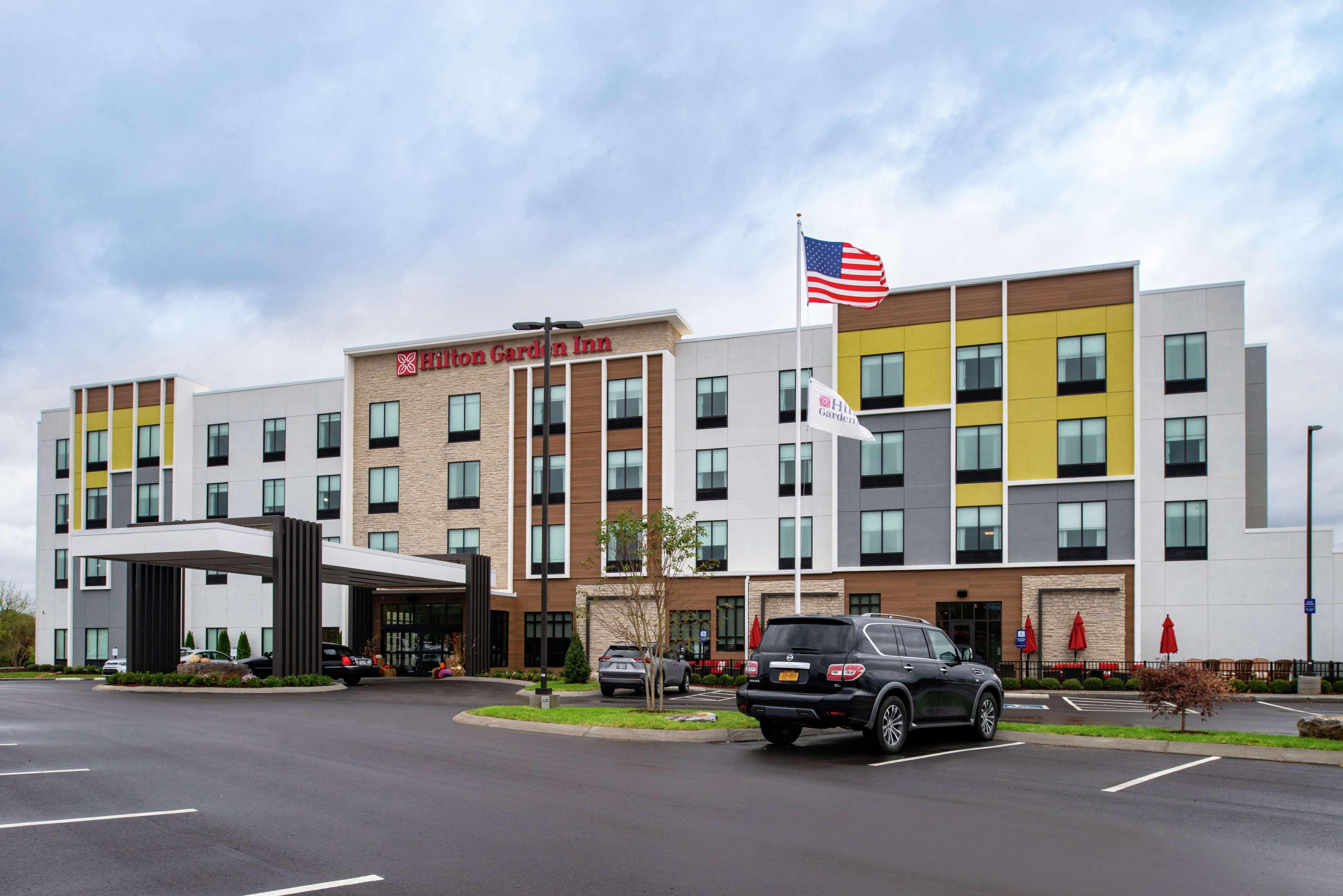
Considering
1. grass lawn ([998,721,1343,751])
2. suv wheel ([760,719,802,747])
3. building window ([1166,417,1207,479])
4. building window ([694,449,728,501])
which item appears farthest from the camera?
building window ([694,449,728,501])

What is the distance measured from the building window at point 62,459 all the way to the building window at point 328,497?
56.1ft

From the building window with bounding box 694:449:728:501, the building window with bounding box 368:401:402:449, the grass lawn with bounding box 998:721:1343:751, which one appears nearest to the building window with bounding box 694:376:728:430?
the building window with bounding box 694:449:728:501

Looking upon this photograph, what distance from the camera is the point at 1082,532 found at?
3978 centimetres

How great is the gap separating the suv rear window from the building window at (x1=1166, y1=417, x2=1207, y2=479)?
28889 millimetres

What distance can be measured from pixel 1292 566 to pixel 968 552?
1089 centimetres

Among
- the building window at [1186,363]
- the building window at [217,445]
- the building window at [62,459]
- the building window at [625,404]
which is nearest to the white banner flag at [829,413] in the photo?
the building window at [1186,363]

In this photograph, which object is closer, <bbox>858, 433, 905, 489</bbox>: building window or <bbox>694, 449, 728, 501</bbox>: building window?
<bbox>858, 433, 905, 489</bbox>: building window

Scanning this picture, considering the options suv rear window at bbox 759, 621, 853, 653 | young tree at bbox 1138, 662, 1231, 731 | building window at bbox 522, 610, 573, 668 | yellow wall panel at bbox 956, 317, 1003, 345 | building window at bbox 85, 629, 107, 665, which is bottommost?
building window at bbox 85, 629, 107, 665

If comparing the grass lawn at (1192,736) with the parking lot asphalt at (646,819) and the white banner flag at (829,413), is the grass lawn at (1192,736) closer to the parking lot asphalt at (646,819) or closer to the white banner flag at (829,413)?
the parking lot asphalt at (646,819)

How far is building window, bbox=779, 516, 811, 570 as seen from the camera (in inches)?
1727

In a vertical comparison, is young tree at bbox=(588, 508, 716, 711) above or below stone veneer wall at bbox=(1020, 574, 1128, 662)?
above

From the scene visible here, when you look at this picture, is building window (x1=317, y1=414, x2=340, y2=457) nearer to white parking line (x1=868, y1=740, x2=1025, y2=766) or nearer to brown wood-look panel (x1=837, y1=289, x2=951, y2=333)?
brown wood-look panel (x1=837, y1=289, x2=951, y2=333)

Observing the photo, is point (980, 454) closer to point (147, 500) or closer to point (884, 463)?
point (884, 463)

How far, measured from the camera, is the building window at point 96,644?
5491 centimetres
